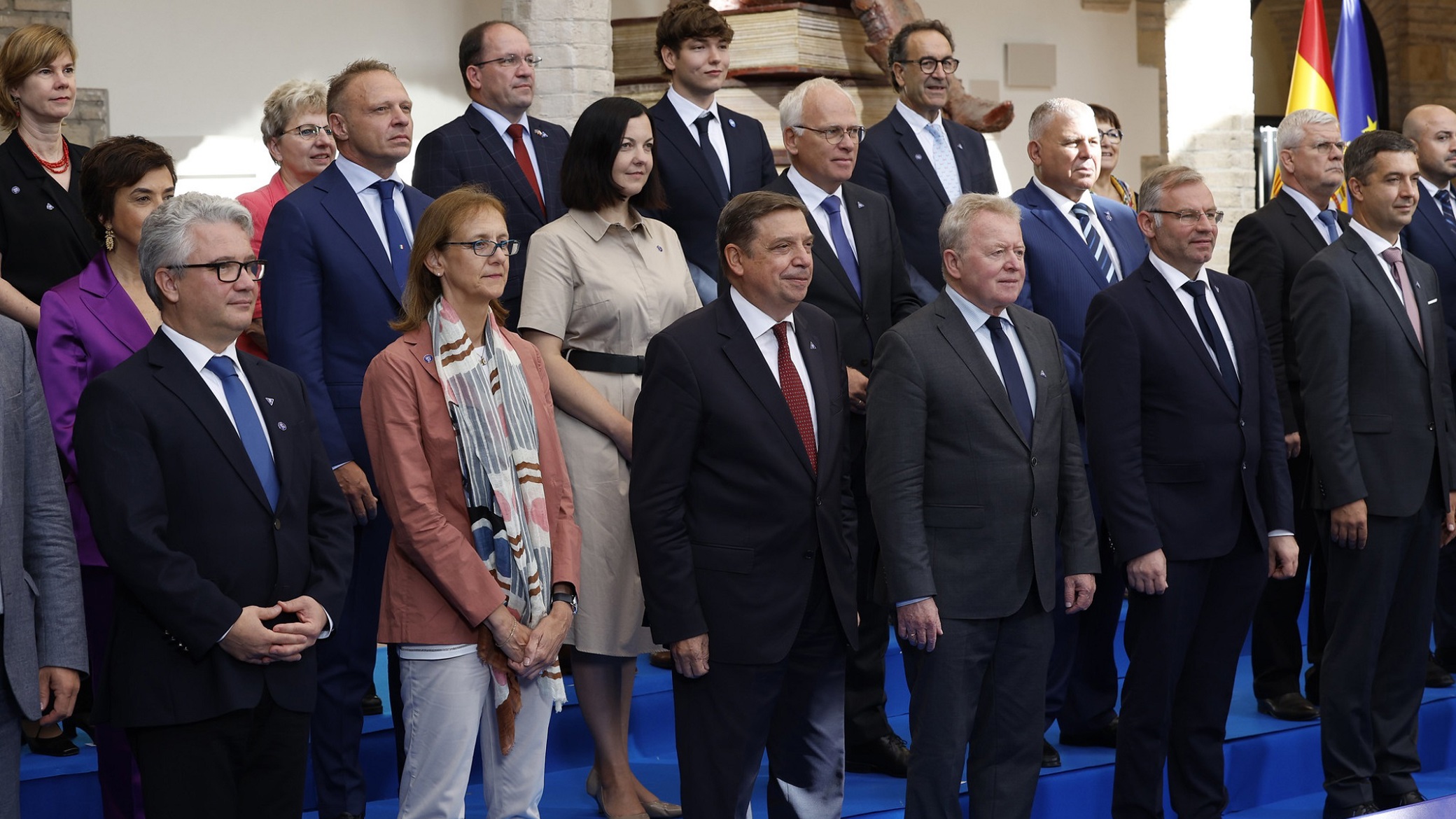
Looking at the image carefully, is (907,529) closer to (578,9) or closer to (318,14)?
(578,9)

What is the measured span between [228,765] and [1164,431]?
2.41 metres

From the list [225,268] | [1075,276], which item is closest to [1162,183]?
[1075,276]

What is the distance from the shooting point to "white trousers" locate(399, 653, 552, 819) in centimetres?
307

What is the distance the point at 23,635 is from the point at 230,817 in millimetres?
503

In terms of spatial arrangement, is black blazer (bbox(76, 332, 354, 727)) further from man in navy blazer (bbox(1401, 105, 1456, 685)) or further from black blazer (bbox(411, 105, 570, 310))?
man in navy blazer (bbox(1401, 105, 1456, 685))

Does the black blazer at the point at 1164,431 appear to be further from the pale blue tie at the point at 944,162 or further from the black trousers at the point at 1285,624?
the black trousers at the point at 1285,624

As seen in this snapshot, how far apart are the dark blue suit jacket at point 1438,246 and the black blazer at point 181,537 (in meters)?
4.18

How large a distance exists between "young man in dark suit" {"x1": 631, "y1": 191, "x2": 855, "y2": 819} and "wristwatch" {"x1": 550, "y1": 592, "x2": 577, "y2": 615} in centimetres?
16

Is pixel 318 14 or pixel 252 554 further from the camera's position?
pixel 318 14

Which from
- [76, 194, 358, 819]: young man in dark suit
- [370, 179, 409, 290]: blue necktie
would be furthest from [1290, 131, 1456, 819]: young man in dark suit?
[76, 194, 358, 819]: young man in dark suit

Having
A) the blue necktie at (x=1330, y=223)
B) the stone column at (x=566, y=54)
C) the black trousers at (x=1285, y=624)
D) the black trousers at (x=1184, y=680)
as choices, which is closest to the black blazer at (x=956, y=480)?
the black trousers at (x=1184, y=680)

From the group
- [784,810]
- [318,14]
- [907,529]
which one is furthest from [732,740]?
[318,14]

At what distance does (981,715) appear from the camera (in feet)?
11.6

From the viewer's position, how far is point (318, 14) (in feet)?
24.6
